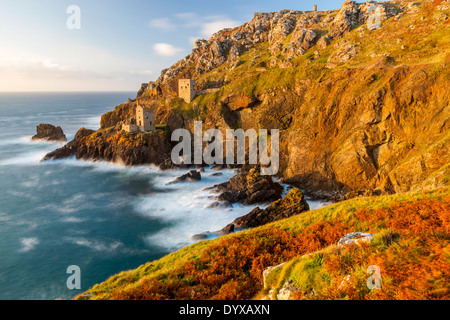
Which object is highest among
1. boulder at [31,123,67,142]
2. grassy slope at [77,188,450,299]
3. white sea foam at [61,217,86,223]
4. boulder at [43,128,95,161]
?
boulder at [31,123,67,142]

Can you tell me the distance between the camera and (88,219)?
39375 mm

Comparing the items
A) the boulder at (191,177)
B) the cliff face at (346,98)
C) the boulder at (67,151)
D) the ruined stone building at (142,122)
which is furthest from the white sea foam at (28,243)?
the boulder at (67,151)

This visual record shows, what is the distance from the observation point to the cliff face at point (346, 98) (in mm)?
37531

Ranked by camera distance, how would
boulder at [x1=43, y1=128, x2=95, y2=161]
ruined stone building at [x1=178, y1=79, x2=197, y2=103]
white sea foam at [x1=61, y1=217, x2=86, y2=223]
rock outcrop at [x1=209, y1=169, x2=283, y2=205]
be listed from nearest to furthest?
white sea foam at [x1=61, y1=217, x2=86, y2=223] < rock outcrop at [x1=209, y1=169, x2=283, y2=205] < boulder at [x1=43, y1=128, x2=95, y2=161] < ruined stone building at [x1=178, y1=79, x2=197, y2=103]

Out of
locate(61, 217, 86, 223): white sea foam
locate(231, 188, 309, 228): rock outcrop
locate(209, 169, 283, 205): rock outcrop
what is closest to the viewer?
locate(231, 188, 309, 228): rock outcrop

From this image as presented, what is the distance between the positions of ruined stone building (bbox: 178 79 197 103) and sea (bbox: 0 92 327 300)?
28.4 meters

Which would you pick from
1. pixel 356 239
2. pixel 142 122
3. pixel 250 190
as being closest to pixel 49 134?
pixel 142 122

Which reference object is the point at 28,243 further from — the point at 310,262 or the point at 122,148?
the point at 310,262

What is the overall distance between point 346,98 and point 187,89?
48.7 meters

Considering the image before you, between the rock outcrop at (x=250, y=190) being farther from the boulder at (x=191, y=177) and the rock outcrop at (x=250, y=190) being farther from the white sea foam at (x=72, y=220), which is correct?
the white sea foam at (x=72, y=220)

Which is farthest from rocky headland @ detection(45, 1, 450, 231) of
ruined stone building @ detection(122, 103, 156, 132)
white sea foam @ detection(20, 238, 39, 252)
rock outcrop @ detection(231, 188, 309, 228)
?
white sea foam @ detection(20, 238, 39, 252)

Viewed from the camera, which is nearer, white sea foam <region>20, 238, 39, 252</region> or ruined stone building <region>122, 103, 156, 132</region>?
white sea foam <region>20, 238, 39, 252</region>

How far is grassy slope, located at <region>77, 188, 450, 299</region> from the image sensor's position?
648 centimetres

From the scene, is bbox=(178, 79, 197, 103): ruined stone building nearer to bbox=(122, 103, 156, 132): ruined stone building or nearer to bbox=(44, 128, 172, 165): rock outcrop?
bbox=(122, 103, 156, 132): ruined stone building
